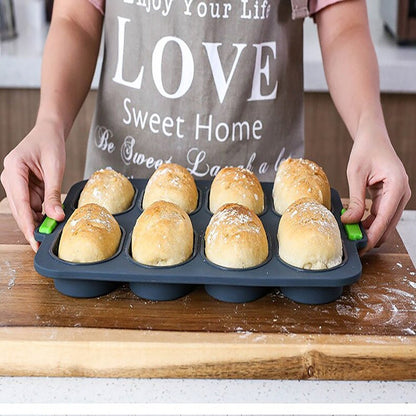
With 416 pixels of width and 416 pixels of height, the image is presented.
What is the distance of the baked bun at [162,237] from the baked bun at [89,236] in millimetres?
46

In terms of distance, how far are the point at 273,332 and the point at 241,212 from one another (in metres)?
0.26

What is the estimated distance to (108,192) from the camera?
1.41 m

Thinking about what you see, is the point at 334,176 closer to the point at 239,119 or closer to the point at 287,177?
the point at 239,119

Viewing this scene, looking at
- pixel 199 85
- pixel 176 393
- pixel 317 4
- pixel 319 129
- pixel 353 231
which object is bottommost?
pixel 319 129

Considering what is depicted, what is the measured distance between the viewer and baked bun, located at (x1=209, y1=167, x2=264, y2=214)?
1.41m

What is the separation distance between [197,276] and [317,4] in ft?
3.10

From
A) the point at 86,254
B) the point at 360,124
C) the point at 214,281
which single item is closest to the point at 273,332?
the point at 214,281

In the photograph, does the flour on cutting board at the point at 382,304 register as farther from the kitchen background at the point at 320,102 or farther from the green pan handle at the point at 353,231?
the kitchen background at the point at 320,102

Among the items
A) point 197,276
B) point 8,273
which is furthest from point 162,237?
point 8,273

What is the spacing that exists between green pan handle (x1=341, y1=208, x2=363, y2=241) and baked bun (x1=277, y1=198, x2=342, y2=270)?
6cm

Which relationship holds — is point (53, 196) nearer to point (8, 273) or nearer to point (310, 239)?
point (8, 273)

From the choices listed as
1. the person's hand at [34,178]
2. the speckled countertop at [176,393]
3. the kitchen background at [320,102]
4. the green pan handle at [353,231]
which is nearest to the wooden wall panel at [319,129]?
the kitchen background at [320,102]

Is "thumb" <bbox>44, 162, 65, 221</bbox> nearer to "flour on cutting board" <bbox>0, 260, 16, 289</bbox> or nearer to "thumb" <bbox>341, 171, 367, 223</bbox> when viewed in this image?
"flour on cutting board" <bbox>0, 260, 16, 289</bbox>

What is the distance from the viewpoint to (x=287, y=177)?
4.75ft
